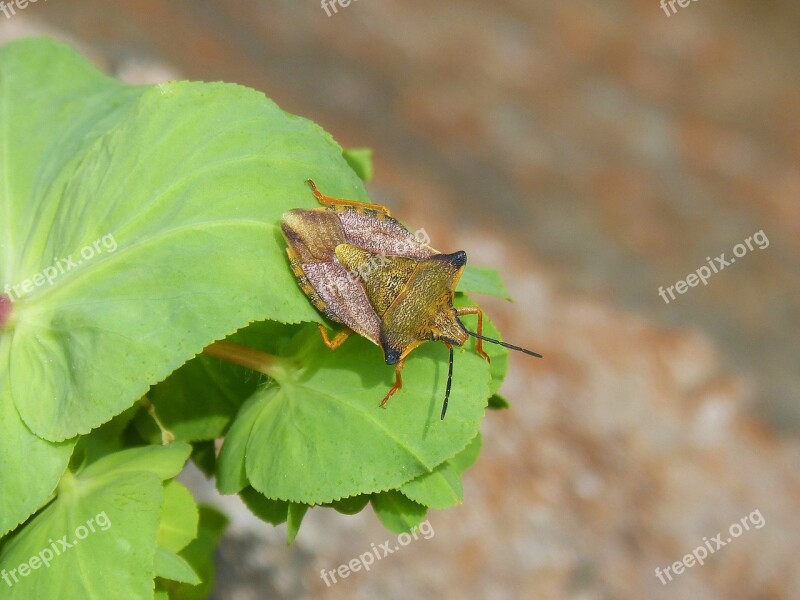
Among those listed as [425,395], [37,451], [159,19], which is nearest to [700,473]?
[425,395]

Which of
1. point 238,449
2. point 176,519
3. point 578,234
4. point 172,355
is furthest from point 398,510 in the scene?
point 578,234

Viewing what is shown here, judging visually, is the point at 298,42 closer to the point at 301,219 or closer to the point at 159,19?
the point at 159,19

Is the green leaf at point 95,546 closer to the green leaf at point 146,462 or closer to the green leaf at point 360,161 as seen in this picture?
the green leaf at point 146,462

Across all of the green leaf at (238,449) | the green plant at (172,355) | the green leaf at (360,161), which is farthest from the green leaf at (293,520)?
the green leaf at (360,161)

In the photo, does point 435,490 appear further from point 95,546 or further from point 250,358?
point 95,546

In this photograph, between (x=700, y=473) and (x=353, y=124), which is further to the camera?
(x=353, y=124)

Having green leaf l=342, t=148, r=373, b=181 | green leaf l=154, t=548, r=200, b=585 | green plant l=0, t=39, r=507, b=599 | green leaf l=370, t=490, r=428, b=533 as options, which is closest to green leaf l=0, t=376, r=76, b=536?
green plant l=0, t=39, r=507, b=599

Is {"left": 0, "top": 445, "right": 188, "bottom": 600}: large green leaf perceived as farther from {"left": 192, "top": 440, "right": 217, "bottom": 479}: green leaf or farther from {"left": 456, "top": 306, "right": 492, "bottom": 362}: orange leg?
{"left": 456, "top": 306, "right": 492, "bottom": 362}: orange leg
